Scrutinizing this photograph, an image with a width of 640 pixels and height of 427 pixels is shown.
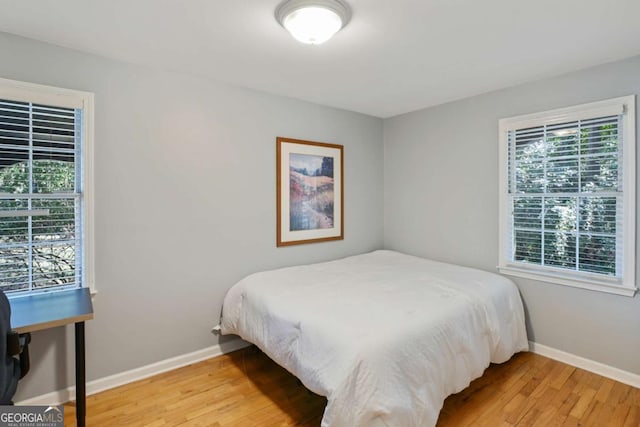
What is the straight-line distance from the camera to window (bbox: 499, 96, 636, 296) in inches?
94.0

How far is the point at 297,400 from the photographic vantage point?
2.21 meters

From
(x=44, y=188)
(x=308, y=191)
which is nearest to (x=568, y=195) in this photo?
(x=308, y=191)

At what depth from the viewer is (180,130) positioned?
8.61 feet

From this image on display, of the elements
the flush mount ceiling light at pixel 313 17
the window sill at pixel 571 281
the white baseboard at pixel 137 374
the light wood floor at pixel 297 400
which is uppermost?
the flush mount ceiling light at pixel 313 17

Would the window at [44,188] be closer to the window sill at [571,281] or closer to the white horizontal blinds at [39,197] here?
the white horizontal blinds at [39,197]

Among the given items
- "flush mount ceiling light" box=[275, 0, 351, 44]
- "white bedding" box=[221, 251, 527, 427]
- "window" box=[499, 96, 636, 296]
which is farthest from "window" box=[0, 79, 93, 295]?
"window" box=[499, 96, 636, 296]

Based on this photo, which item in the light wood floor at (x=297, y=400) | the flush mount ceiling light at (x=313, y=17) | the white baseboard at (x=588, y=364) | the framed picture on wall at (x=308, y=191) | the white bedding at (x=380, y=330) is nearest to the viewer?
the white bedding at (x=380, y=330)

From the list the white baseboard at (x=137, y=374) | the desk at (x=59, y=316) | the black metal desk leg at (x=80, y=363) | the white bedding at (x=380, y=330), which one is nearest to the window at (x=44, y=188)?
the desk at (x=59, y=316)

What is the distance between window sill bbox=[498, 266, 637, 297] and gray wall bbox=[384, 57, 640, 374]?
5 centimetres

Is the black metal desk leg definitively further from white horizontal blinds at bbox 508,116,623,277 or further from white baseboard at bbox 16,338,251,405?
white horizontal blinds at bbox 508,116,623,277

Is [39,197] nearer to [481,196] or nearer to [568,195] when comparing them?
[481,196]

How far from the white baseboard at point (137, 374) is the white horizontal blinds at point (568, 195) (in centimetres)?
283

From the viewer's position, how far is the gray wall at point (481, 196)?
2.45 m

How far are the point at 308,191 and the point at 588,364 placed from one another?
9.23 feet
